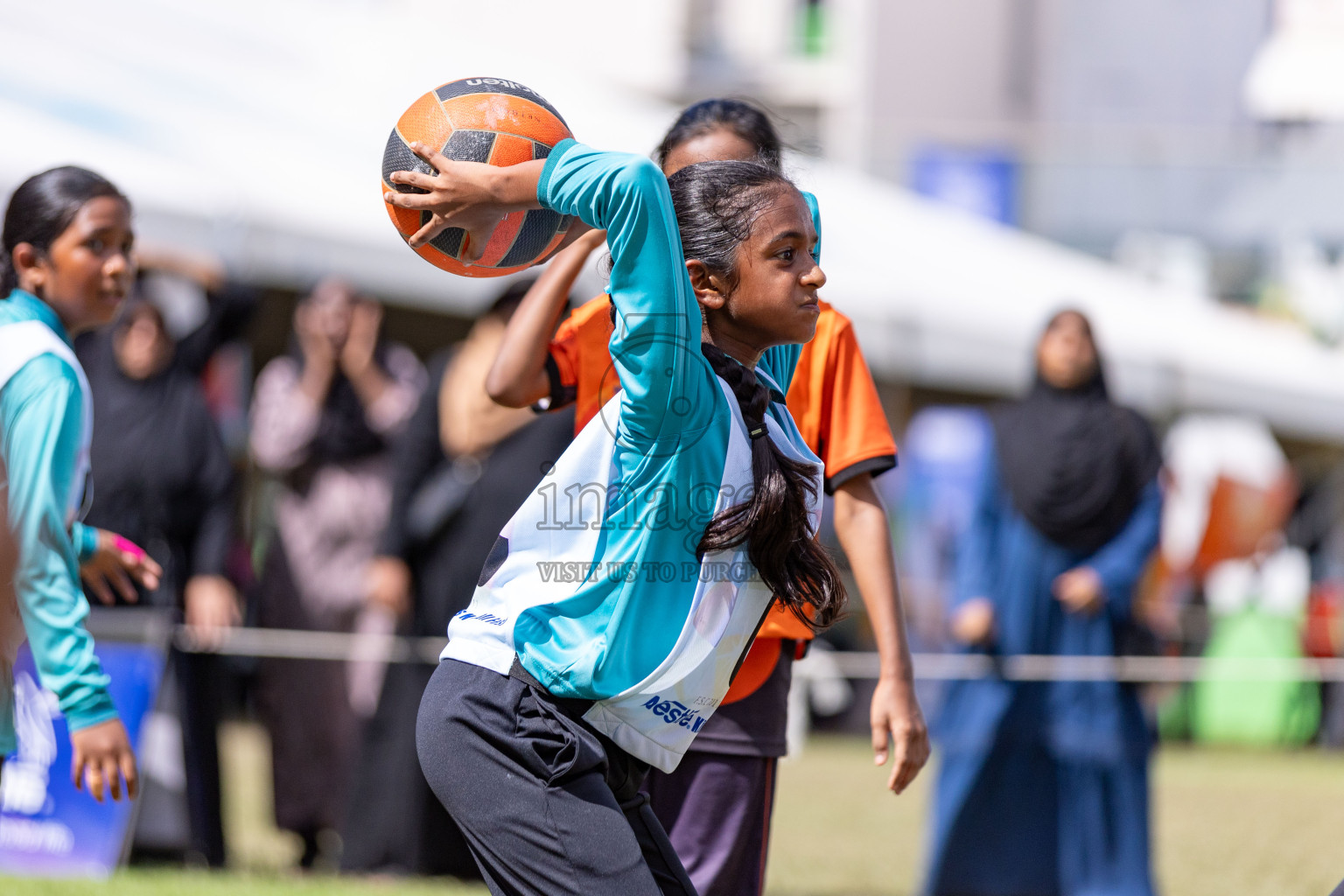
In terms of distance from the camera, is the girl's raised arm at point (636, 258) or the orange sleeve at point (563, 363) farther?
the orange sleeve at point (563, 363)

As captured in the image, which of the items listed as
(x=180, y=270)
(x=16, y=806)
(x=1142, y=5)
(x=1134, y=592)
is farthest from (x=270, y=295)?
(x=1142, y=5)

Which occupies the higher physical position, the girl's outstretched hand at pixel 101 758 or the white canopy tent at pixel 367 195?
the white canopy tent at pixel 367 195

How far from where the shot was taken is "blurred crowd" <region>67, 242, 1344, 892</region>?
621cm

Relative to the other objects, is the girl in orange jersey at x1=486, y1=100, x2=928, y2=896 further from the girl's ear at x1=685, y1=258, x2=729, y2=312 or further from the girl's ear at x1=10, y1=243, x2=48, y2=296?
the girl's ear at x1=10, y1=243, x2=48, y2=296

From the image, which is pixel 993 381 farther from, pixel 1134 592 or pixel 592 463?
pixel 592 463

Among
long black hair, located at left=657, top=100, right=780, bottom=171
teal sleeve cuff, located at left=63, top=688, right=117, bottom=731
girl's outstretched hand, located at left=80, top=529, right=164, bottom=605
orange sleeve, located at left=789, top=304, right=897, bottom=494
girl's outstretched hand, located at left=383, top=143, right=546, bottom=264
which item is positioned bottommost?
teal sleeve cuff, located at left=63, top=688, right=117, bottom=731

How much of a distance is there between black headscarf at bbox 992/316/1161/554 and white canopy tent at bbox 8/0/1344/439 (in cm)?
325

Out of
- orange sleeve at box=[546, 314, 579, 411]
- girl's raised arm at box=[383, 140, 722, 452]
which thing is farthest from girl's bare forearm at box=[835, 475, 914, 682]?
girl's raised arm at box=[383, 140, 722, 452]

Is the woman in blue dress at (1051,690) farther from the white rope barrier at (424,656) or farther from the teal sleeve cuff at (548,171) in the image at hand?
the teal sleeve cuff at (548,171)

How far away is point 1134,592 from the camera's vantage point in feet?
21.5

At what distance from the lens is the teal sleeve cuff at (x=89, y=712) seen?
308 cm

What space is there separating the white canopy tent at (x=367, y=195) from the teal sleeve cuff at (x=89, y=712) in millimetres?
5581

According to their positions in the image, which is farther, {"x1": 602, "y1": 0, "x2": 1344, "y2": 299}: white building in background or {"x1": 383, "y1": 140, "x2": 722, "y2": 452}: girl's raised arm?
{"x1": 602, "y1": 0, "x2": 1344, "y2": 299}: white building in background

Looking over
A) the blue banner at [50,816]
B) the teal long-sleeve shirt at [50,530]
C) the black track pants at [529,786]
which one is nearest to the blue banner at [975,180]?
the blue banner at [50,816]
